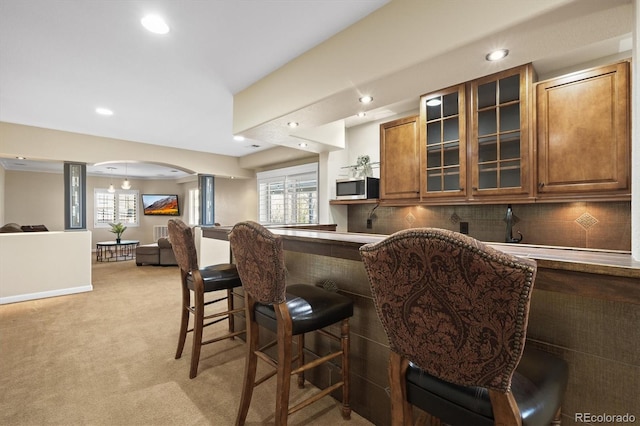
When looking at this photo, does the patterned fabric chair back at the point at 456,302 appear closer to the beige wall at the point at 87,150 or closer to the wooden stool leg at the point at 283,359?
the wooden stool leg at the point at 283,359

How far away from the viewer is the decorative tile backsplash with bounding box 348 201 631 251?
227 cm

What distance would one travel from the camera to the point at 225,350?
2586mm

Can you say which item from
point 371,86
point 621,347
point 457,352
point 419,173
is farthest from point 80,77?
point 621,347

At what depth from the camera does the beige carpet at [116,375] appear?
1749mm

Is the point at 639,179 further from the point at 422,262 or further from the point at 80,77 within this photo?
the point at 80,77

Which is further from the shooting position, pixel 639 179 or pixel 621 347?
pixel 639 179

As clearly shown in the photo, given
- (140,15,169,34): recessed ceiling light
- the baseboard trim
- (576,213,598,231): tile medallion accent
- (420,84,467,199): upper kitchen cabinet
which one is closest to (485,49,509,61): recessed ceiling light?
(420,84,467,199): upper kitchen cabinet

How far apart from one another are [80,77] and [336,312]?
10.2 ft

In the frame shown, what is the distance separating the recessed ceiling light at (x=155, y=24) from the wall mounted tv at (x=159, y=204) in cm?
862

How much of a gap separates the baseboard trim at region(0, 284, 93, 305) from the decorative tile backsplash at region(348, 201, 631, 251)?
4955 millimetres

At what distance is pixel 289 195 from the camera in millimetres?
5746

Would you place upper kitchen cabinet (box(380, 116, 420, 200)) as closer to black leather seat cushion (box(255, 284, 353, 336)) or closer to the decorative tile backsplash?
the decorative tile backsplash

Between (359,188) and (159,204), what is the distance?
8341 mm

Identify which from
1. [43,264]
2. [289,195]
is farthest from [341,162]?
[43,264]
